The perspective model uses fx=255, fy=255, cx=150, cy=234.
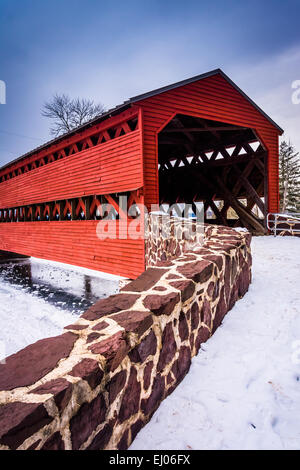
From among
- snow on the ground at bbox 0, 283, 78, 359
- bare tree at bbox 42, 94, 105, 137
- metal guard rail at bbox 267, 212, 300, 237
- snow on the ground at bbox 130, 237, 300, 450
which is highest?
bare tree at bbox 42, 94, 105, 137

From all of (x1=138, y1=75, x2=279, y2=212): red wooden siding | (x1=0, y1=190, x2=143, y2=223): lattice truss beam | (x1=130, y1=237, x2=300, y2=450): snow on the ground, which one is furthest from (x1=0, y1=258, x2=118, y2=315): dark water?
(x1=130, y1=237, x2=300, y2=450): snow on the ground

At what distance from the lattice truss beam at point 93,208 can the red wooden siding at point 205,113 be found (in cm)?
80

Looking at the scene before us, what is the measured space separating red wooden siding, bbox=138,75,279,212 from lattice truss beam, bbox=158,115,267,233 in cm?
39

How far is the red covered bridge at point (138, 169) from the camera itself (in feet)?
24.8

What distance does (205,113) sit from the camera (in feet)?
27.2

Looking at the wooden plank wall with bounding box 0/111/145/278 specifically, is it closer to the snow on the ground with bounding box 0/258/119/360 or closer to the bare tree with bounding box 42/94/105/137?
the snow on the ground with bounding box 0/258/119/360

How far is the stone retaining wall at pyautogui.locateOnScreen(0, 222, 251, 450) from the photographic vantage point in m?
1.10

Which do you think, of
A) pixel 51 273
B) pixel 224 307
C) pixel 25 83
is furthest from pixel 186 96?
pixel 25 83

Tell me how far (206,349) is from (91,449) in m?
1.54

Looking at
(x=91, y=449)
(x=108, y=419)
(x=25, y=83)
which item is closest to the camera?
(x=91, y=449)

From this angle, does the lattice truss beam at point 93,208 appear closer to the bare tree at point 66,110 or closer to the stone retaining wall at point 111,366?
the stone retaining wall at point 111,366

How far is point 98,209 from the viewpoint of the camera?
9328 millimetres

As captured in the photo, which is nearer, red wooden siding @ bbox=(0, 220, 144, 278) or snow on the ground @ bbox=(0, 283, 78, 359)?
snow on the ground @ bbox=(0, 283, 78, 359)

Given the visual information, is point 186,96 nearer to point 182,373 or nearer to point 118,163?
point 118,163
